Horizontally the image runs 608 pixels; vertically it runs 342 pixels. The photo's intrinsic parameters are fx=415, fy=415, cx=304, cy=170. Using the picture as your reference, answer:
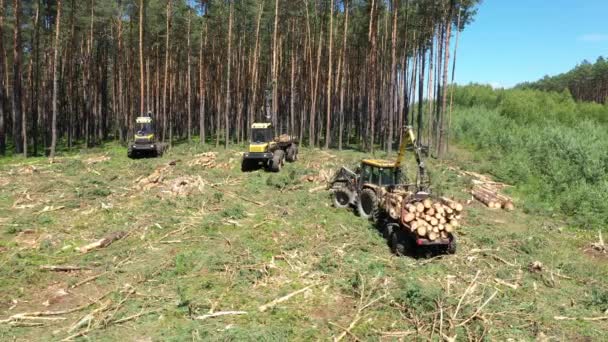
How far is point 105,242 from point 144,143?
48.2 feet

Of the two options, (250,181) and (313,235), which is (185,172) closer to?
(250,181)

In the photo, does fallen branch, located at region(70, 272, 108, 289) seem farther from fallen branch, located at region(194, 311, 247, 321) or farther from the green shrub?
the green shrub

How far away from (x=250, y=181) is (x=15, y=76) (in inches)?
845

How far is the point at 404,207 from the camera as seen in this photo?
10.9 meters

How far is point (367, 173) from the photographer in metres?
14.0

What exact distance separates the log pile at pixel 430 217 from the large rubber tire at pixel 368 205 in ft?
7.59

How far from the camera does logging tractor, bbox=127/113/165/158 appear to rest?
2523cm

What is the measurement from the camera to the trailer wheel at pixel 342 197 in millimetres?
14727

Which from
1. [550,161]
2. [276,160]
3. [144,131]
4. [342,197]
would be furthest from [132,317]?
[550,161]

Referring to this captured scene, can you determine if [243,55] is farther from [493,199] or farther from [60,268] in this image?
[60,268]

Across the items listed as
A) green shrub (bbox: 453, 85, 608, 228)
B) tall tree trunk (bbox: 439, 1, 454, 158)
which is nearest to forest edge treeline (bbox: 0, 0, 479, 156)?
tall tree trunk (bbox: 439, 1, 454, 158)

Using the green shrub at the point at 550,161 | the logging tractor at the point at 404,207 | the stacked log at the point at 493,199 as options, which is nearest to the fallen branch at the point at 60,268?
the logging tractor at the point at 404,207

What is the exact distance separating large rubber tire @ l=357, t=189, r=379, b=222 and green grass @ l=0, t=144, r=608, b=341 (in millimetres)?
378

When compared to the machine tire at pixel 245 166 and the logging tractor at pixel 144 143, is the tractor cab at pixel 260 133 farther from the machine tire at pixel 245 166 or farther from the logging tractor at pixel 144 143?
the logging tractor at pixel 144 143
